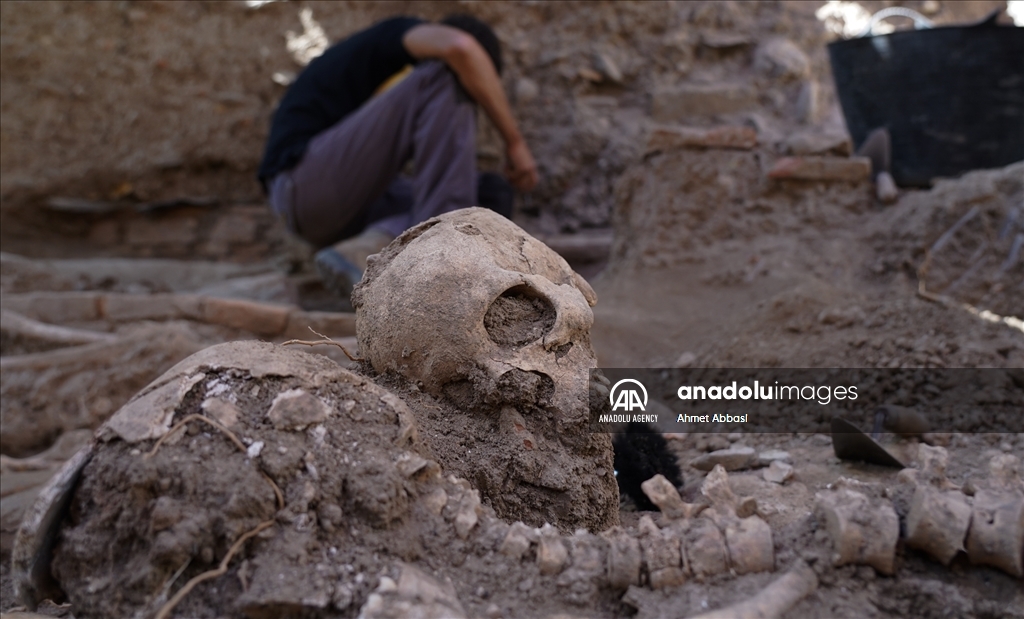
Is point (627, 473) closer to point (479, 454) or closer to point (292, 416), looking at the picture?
point (479, 454)

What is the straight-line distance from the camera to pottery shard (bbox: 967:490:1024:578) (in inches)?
44.9

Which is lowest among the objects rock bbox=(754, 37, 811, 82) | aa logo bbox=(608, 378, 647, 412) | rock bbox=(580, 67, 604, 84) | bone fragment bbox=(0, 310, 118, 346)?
bone fragment bbox=(0, 310, 118, 346)

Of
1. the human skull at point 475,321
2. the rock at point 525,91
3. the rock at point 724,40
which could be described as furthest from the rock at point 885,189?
the human skull at point 475,321

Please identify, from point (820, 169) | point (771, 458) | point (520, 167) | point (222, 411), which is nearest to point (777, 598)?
→ point (222, 411)

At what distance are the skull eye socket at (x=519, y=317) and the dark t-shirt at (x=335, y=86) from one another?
9.12 ft

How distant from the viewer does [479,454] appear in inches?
57.9

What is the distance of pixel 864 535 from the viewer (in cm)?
117

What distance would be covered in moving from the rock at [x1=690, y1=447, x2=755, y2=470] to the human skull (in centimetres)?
66

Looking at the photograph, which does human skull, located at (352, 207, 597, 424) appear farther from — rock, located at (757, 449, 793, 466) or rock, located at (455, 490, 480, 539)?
rock, located at (757, 449, 793, 466)

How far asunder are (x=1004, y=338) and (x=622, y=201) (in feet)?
6.37

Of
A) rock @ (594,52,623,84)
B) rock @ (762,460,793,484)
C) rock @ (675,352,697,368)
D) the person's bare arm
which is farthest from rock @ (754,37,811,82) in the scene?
rock @ (762,460,793,484)

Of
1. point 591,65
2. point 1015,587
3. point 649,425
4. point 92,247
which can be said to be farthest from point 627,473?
point 92,247

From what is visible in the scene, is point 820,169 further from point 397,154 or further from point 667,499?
point 667,499

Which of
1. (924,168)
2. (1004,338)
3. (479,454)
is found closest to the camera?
(479,454)
